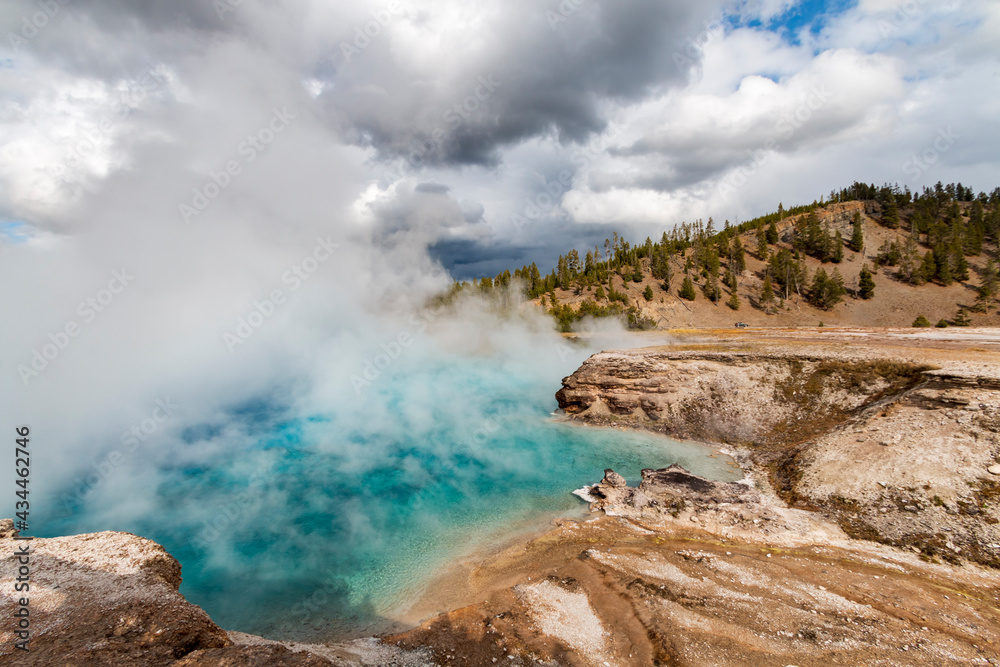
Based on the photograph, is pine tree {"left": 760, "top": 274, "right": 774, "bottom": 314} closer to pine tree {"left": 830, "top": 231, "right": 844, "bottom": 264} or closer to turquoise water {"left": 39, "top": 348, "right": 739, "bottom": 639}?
pine tree {"left": 830, "top": 231, "right": 844, "bottom": 264}

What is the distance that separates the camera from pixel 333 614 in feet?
41.8

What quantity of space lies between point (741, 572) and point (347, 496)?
18.7 metres

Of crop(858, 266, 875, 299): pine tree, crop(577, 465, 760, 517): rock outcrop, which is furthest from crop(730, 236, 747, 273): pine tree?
crop(577, 465, 760, 517): rock outcrop

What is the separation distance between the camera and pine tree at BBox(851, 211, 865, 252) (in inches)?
4169

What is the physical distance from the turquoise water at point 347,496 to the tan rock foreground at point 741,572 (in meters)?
2.69

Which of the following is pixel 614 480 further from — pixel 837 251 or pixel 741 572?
pixel 837 251

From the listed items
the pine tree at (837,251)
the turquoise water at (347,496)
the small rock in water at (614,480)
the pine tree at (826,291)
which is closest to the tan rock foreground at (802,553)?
the small rock in water at (614,480)

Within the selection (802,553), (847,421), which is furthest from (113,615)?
(847,421)

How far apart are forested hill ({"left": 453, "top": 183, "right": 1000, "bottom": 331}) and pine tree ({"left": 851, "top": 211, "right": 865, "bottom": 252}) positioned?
0.42 m

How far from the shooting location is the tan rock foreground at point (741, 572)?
764 centimetres

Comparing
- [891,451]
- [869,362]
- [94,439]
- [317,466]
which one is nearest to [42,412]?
[94,439]

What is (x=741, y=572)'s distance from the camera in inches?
498

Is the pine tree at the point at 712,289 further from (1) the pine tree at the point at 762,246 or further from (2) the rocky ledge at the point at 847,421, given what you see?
(2) the rocky ledge at the point at 847,421

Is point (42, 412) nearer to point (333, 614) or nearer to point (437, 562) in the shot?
point (333, 614)
